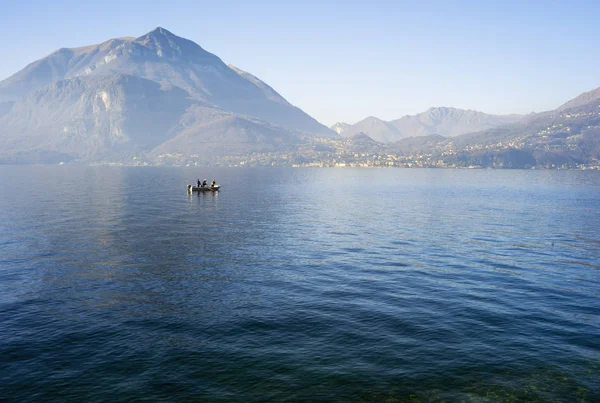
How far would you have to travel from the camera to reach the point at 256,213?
90.4 meters

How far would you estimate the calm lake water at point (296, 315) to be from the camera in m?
22.8

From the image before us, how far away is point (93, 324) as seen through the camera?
2995cm

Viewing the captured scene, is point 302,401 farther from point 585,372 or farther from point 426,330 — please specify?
point 585,372

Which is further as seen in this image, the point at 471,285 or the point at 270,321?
the point at 471,285

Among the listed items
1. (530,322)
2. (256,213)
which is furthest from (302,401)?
(256,213)

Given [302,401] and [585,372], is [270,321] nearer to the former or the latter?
[302,401]

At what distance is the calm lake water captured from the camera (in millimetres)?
22828

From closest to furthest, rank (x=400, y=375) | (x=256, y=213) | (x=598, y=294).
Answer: (x=400, y=375) < (x=598, y=294) < (x=256, y=213)

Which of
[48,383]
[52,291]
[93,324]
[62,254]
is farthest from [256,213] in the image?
[48,383]

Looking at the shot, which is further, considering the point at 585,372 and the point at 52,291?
the point at 52,291

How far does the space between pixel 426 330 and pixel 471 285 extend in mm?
A: 12987

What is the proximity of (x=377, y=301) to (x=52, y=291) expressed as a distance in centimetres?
2781

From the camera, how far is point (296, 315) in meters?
32.4

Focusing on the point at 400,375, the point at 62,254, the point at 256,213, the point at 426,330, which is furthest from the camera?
the point at 256,213
